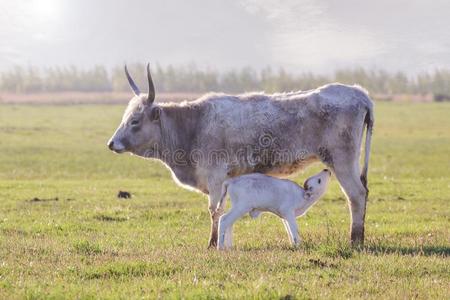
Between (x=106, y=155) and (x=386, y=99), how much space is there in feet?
209

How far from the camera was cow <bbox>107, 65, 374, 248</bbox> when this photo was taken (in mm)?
12961

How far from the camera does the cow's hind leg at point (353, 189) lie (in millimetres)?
12906

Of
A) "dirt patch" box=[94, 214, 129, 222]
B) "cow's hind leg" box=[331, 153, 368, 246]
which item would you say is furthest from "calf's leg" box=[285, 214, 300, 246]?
"dirt patch" box=[94, 214, 129, 222]

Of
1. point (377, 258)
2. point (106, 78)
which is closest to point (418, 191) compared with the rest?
point (377, 258)

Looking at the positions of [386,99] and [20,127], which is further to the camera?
[386,99]

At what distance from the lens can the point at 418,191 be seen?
2317 centimetres

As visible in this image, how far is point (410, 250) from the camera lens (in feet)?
38.9

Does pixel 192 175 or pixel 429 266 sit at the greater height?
pixel 192 175

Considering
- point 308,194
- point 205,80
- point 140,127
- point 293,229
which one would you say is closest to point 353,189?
point 308,194

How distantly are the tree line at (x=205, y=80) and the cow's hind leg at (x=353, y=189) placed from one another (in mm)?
101620

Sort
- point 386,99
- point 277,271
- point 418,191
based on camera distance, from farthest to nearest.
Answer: point 386,99
point 418,191
point 277,271

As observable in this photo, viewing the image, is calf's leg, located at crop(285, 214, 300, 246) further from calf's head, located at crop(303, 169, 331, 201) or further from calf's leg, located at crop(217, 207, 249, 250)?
calf's leg, located at crop(217, 207, 249, 250)

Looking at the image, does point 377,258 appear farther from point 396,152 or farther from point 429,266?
point 396,152

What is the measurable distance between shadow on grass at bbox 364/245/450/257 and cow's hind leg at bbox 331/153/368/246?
0.74 meters
